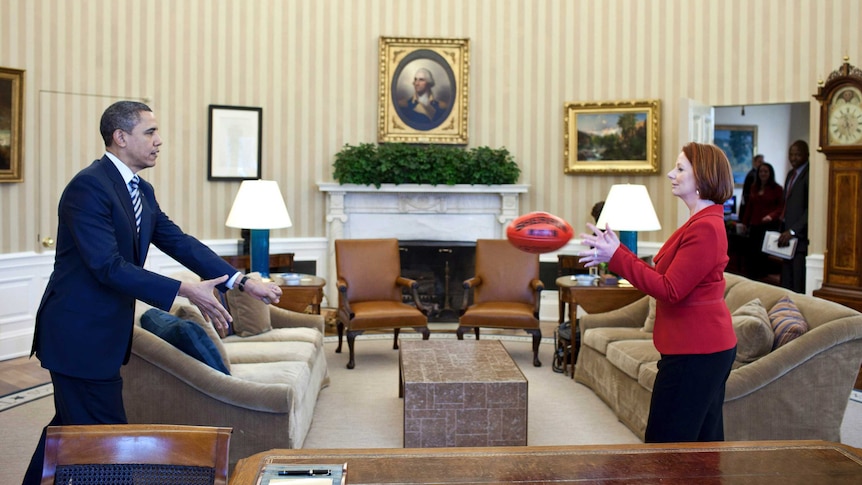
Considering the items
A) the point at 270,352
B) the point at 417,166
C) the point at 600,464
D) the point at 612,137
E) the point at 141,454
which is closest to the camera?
the point at 141,454

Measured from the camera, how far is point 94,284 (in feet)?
9.67

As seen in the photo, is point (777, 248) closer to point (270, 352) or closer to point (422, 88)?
point (422, 88)

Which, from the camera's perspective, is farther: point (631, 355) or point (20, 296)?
point (20, 296)

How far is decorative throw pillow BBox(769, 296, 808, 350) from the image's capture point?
15.3ft

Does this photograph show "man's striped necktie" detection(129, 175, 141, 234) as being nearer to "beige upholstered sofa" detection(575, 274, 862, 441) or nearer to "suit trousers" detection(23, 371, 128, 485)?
"suit trousers" detection(23, 371, 128, 485)

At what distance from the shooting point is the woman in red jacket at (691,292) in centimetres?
302

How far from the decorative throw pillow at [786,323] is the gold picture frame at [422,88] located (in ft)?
A: 16.6

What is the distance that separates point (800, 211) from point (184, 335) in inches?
250

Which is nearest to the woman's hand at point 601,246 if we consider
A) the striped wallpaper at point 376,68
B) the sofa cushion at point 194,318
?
the sofa cushion at point 194,318

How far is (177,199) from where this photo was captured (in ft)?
28.6

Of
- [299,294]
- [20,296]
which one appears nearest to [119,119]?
[299,294]

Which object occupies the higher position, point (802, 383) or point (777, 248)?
point (777, 248)

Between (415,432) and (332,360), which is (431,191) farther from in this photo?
(415,432)

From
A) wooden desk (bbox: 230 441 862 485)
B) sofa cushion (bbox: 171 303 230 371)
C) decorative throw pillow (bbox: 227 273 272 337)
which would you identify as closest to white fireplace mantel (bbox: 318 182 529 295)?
decorative throw pillow (bbox: 227 273 272 337)
